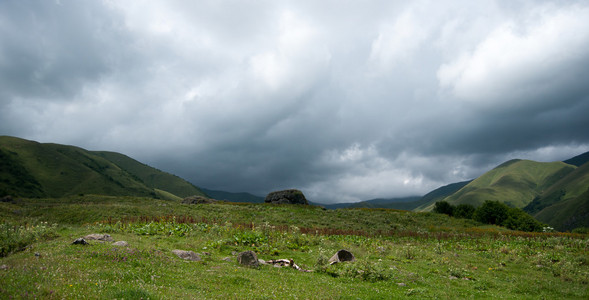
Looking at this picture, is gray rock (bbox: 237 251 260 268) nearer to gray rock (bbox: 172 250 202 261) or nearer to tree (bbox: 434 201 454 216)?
gray rock (bbox: 172 250 202 261)

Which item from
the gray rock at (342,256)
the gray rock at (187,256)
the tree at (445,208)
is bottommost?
the gray rock at (342,256)

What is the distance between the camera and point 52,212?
147 feet

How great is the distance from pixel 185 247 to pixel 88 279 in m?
10.8

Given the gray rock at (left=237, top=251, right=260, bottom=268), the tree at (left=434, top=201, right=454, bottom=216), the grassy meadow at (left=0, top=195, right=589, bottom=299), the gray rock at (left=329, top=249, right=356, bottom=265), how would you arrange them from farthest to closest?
the tree at (left=434, top=201, right=454, bottom=216), the gray rock at (left=329, top=249, right=356, bottom=265), the gray rock at (left=237, top=251, right=260, bottom=268), the grassy meadow at (left=0, top=195, right=589, bottom=299)

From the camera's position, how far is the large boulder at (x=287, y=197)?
8819 cm

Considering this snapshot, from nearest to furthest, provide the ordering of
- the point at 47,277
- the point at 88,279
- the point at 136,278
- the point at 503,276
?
the point at 47,277 < the point at 88,279 < the point at 136,278 < the point at 503,276

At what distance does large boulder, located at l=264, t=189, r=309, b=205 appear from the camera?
8819 centimetres

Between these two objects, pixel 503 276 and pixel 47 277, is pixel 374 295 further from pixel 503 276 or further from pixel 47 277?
pixel 503 276

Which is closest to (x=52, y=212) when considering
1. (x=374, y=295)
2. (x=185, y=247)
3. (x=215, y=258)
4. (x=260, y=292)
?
(x=185, y=247)

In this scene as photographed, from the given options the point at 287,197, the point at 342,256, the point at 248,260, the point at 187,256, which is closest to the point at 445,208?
the point at 287,197

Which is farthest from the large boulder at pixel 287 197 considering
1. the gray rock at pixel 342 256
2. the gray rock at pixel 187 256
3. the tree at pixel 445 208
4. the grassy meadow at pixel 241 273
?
the gray rock at pixel 187 256

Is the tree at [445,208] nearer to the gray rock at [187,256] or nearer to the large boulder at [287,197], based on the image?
the large boulder at [287,197]

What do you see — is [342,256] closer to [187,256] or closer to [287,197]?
[187,256]

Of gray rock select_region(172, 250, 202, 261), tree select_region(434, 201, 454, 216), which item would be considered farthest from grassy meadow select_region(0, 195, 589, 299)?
tree select_region(434, 201, 454, 216)
